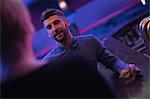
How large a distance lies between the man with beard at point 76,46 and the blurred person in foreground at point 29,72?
8.4 inches

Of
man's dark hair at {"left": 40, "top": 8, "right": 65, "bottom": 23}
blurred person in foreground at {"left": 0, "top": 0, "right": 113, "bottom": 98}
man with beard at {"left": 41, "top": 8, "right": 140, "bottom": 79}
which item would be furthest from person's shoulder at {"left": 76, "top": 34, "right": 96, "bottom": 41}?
blurred person in foreground at {"left": 0, "top": 0, "right": 113, "bottom": 98}

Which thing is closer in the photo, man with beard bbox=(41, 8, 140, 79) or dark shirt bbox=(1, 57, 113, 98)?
dark shirt bbox=(1, 57, 113, 98)

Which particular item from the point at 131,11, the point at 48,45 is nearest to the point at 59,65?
the point at 48,45

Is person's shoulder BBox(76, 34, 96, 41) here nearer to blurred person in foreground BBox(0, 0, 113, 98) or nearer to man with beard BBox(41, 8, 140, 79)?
man with beard BBox(41, 8, 140, 79)

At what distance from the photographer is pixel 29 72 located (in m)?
0.63

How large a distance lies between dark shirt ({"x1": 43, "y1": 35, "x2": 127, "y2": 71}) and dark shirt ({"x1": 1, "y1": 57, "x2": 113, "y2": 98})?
0.26 metres

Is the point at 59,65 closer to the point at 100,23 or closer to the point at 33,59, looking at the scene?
the point at 33,59

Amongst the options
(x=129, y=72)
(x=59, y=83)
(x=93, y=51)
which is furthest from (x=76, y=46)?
(x=59, y=83)

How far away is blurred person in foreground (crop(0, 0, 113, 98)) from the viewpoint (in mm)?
629

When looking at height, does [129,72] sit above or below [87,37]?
below

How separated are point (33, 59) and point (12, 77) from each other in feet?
0.20

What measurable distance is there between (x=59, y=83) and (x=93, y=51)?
0.32 meters

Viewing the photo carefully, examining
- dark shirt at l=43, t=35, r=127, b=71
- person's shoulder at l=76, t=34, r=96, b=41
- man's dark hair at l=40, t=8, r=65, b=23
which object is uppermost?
man's dark hair at l=40, t=8, r=65, b=23

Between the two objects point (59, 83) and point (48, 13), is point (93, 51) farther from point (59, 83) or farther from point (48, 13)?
point (59, 83)
